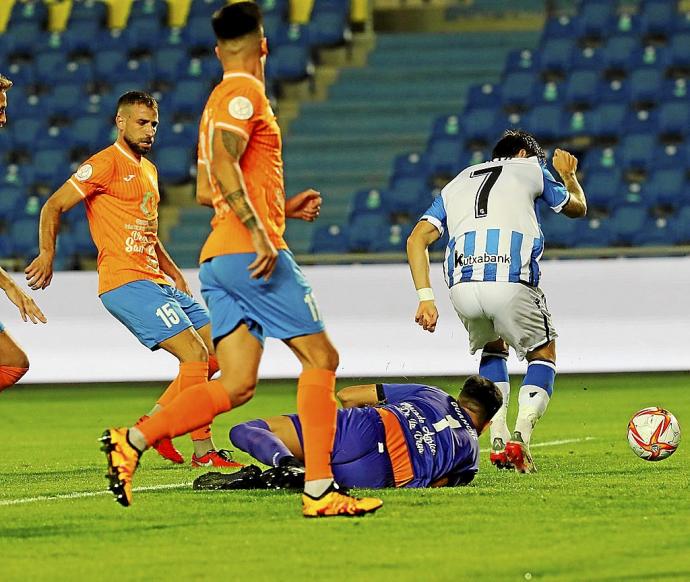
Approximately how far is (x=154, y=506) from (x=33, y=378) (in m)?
9.24

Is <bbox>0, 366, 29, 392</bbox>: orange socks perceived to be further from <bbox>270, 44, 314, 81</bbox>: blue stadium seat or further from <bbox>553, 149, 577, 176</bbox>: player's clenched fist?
<bbox>270, 44, 314, 81</bbox>: blue stadium seat

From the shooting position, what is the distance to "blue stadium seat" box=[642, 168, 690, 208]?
16.8 metres

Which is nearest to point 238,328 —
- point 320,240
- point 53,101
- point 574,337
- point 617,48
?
point 574,337

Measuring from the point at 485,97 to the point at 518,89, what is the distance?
17.3 inches

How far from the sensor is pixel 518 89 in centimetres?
1892

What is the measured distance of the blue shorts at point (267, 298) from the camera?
5414 millimetres

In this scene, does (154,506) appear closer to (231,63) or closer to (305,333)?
(305,333)

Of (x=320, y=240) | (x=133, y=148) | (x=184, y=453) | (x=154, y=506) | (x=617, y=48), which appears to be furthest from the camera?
(x=617, y=48)

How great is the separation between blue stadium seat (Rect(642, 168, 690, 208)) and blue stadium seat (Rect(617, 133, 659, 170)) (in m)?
0.60

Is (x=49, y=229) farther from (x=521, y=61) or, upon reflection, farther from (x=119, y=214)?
(x=521, y=61)

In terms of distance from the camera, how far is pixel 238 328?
18.2 ft

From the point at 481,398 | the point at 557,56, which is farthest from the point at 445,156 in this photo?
the point at 481,398

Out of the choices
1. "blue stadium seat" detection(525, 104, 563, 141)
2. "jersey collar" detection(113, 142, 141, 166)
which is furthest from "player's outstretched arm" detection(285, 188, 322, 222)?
"blue stadium seat" detection(525, 104, 563, 141)

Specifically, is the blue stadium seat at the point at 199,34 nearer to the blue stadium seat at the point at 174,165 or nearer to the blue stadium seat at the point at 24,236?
the blue stadium seat at the point at 174,165
